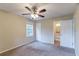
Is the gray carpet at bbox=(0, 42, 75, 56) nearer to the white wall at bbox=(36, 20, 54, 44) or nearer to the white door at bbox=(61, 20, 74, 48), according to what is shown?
the white door at bbox=(61, 20, 74, 48)

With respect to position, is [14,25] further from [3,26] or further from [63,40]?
[63,40]

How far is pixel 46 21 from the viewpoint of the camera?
4.95 meters

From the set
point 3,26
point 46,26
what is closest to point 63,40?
point 46,26

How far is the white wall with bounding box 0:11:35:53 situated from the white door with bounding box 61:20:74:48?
2.02 metres

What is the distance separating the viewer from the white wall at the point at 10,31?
3.06 meters

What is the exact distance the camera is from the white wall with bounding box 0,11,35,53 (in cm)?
306

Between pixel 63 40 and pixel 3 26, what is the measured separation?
2864mm

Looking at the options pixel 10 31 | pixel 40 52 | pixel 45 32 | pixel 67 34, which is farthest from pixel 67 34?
pixel 10 31

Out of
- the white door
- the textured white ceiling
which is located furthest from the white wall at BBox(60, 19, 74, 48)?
the textured white ceiling

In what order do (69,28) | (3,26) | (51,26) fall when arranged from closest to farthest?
(3,26) → (69,28) → (51,26)

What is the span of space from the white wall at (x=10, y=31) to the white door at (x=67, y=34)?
2016mm

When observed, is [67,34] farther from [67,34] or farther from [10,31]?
[10,31]

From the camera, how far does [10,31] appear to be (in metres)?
3.43

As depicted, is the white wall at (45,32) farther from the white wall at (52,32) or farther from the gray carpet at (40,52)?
the gray carpet at (40,52)
